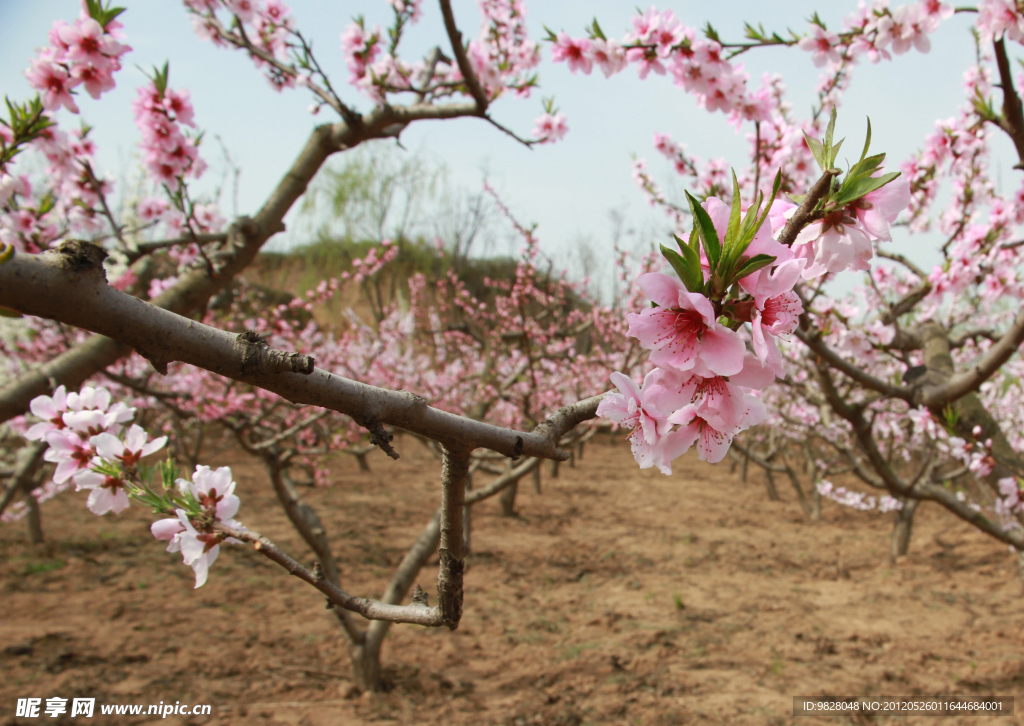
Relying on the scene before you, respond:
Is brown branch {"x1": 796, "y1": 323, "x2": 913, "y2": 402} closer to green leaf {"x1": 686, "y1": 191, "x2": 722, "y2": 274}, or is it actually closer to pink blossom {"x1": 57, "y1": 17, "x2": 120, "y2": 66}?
green leaf {"x1": 686, "y1": 191, "x2": 722, "y2": 274}

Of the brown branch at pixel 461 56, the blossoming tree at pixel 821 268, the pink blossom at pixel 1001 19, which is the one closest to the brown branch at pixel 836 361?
the blossoming tree at pixel 821 268

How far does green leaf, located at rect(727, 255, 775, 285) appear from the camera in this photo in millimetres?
611

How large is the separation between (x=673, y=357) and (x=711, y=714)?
125 inches

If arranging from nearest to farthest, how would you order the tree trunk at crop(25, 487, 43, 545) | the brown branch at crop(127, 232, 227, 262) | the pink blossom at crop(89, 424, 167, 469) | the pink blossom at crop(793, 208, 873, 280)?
the pink blossom at crop(793, 208, 873, 280), the pink blossom at crop(89, 424, 167, 469), the brown branch at crop(127, 232, 227, 262), the tree trunk at crop(25, 487, 43, 545)

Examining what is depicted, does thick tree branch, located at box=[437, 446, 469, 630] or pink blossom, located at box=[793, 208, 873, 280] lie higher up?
pink blossom, located at box=[793, 208, 873, 280]

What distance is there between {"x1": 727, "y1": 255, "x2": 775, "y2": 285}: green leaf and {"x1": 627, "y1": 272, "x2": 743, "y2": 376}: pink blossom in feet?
0.19

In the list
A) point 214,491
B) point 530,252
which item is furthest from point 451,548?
point 530,252

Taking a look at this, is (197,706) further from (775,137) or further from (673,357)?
(775,137)

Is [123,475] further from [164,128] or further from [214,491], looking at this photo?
[164,128]

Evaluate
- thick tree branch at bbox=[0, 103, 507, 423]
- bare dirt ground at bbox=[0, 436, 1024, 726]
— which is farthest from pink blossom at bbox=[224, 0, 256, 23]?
bare dirt ground at bbox=[0, 436, 1024, 726]

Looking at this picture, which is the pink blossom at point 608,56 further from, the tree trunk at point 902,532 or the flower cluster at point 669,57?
the tree trunk at point 902,532

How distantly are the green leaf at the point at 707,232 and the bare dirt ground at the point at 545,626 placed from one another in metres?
3.13

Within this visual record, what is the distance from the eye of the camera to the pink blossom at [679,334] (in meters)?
0.63

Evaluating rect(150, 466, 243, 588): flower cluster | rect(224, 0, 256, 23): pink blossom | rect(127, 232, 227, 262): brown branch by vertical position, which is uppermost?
rect(224, 0, 256, 23): pink blossom
